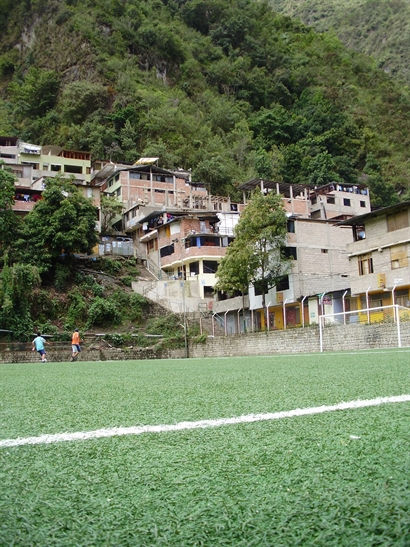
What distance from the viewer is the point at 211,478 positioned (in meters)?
1.71

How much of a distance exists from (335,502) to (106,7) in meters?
94.9

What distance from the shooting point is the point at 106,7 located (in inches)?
3312

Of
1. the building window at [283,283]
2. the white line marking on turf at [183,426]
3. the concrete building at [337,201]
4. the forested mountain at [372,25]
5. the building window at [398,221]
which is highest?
the forested mountain at [372,25]

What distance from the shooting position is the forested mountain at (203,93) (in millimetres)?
64188

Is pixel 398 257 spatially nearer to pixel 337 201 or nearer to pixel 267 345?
pixel 267 345

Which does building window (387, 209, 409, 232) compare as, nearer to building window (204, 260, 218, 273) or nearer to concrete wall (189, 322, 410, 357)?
concrete wall (189, 322, 410, 357)

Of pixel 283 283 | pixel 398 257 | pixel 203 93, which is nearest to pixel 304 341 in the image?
pixel 398 257

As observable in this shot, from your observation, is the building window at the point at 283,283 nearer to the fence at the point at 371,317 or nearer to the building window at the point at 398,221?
the building window at the point at 398,221

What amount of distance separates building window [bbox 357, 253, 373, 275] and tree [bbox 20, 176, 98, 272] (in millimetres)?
17198

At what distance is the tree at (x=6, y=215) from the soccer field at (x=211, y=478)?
Answer: 107 feet

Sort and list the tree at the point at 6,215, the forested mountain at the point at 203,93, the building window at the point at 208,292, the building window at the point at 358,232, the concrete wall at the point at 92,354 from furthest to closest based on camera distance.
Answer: the forested mountain at the point at 203,93 < the building window at the point at 208,292 < the tree at the point at 6,215 < the building window at the point at 358,232 < the concrete wall at the point at 92,354

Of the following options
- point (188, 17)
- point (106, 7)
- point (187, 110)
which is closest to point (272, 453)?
point (187, 110)

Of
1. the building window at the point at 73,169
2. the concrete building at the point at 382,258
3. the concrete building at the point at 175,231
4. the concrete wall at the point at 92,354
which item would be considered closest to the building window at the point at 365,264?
the concrete building at the point at 382,258

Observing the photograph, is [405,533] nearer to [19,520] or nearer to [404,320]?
[19,520]
